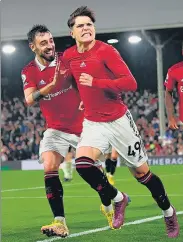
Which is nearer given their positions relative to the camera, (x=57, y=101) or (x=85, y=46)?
(x=85, y=46)

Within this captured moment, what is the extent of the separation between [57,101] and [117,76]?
1.14 metres

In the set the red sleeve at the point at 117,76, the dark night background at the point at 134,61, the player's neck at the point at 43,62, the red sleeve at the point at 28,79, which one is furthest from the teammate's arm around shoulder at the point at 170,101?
the dark night background at the point at 134,61

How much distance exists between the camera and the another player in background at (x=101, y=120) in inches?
242

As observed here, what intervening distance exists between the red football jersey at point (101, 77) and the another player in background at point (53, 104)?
0.43 meters

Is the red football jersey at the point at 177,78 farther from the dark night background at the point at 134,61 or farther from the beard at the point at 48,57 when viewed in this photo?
the dark night background at the point at 134,61

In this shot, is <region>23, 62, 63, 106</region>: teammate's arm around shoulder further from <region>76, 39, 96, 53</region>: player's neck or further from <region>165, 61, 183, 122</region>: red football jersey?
<region>165, 61, 183, 122</region>: red football jersey

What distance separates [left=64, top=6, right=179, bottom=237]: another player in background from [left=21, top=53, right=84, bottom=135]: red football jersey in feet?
2.27

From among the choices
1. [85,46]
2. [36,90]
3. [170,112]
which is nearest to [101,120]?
[85,46]

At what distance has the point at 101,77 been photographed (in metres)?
6.16

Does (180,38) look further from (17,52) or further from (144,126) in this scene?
(17,52)

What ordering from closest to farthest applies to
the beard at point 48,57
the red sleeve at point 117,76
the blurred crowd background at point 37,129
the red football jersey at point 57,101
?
the red sleeve at point 117,76 < the beard at point 48,57 < the red football jersey at point 57,101 < the blurred crowd background at point 37,129

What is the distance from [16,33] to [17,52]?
39.4ft

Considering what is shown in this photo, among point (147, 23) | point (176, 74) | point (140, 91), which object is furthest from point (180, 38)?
point (176, 74)

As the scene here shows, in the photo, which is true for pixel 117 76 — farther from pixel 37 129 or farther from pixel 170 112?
pixel 37 129
